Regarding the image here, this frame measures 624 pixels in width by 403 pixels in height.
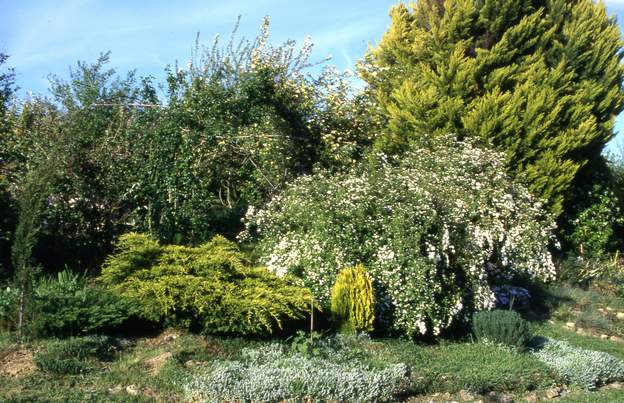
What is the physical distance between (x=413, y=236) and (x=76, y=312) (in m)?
3.85

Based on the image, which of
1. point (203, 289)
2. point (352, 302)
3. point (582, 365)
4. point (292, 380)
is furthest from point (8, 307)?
point (582, 365)

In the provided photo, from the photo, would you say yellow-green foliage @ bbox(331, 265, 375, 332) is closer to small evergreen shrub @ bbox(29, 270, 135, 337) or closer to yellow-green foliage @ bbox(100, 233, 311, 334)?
yellow-green foliage @ bbox(100, 233, 311, 334)

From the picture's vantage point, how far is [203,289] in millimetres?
7227

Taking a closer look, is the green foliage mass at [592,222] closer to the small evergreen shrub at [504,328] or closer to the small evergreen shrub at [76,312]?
the small evergreen shrub at [504,328]

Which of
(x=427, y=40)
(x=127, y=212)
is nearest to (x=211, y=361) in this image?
(x=127, y=212)

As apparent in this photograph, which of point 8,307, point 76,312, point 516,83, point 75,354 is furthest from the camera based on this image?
point 516,83

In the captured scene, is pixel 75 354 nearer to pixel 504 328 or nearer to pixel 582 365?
pixel 504 328

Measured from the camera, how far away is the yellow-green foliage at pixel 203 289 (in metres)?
7.20

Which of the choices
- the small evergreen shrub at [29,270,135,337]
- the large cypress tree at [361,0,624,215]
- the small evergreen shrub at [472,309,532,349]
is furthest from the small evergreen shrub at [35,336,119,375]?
the large cypress tree at [361,0,624,215]

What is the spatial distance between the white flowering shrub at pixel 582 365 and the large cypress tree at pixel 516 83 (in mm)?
3982

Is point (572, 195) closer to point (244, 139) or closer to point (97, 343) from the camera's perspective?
point (244, 139)

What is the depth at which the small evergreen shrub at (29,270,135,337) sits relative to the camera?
23.0 feet

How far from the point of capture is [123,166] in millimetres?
9531

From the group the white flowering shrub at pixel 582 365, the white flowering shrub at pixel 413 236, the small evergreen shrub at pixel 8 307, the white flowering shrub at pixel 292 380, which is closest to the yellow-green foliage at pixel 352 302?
the white flowering shrub at pixel 413 236
